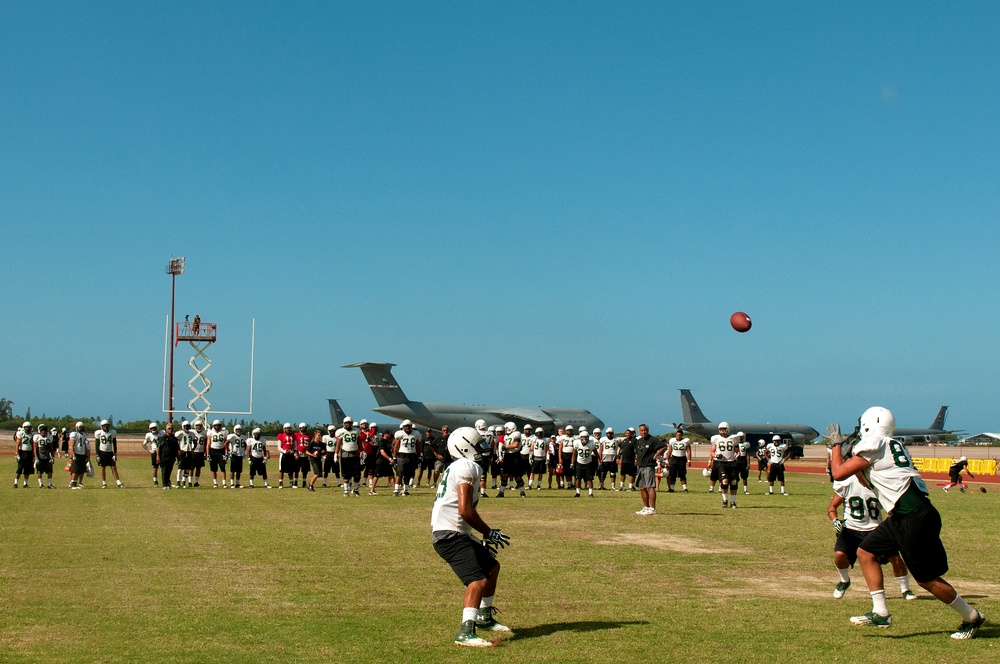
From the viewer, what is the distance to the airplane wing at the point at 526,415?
79.9 metres

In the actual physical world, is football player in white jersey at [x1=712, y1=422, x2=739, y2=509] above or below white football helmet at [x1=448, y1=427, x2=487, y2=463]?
below

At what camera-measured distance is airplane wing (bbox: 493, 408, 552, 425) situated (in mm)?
79938

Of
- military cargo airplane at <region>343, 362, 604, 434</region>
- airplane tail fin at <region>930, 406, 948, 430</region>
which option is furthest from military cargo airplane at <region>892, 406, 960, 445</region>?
military cargo airplane at <region>343, 362, 604, 434</region>

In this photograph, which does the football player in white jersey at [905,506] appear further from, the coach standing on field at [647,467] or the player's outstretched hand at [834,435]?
the coach standing on field at [647,467]

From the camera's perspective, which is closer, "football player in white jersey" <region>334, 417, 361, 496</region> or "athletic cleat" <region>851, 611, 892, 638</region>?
"athletic cleat" <region>851, 611, 892, 638</region>

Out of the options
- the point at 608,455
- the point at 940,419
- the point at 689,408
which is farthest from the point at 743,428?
the point at 608,455

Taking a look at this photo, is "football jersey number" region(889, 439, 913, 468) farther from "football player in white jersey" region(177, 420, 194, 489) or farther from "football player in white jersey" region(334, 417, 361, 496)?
"football player in white jersey" region(177, 420, 194, 489)

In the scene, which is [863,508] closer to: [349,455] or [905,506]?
[905,506]

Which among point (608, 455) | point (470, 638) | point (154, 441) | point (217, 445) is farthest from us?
point (608, 455)

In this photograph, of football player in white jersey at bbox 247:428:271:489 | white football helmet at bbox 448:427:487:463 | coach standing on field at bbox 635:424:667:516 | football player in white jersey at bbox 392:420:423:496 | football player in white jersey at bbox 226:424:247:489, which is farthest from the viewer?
football player in white jersey at bbox 247:428:271:489

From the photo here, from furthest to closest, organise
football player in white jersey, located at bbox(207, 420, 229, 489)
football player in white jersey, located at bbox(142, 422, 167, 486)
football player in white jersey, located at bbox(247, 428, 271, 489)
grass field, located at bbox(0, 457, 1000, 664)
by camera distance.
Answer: football player in white jersey, located at bbox(247, 428, 271, 489), football player in white jersey, located at bbox(207, 420, 229, 489), football player in white jersey, located at bbox(142, 422, 167, 486), grass field, located at bbox(0, 457, 1000, 664)

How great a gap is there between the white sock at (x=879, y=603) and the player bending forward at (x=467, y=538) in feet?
9.89

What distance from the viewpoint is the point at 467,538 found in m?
7.87

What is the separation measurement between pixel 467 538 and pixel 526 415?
73475 mm
